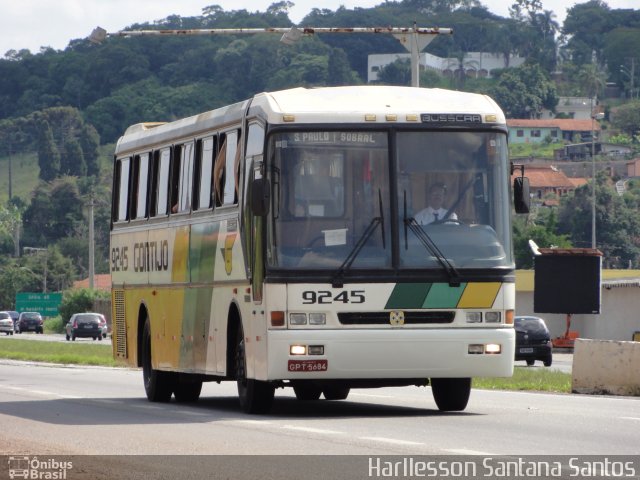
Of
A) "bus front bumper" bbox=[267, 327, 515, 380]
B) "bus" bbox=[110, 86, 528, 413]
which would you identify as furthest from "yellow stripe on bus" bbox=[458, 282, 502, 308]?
"bus front bumper" bbox=[267, 327, 515, 380]

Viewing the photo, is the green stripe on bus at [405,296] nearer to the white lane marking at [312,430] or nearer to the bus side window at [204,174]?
the white lane marking at [312,430]

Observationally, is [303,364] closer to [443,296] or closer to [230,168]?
[443,296]

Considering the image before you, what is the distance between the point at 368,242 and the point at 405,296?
0.65m

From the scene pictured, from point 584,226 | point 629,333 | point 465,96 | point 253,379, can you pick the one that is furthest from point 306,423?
point 584,226

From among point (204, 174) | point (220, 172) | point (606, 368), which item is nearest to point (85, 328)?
point (606, 368)

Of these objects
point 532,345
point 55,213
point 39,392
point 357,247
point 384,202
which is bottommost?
point 532,345

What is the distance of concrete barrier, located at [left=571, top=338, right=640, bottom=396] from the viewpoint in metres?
23.6

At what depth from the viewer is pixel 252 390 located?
61.3ft

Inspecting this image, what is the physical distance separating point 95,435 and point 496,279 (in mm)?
4341

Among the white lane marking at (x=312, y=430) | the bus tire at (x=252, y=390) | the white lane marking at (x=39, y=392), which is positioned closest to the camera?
the white lane marking at (x=312, y=430)

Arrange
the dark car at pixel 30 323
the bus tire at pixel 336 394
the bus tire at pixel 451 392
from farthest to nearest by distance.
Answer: the dark car at pixel 30 323, the bus tire at pixel 336 394, the bus tire at pixel 451 392

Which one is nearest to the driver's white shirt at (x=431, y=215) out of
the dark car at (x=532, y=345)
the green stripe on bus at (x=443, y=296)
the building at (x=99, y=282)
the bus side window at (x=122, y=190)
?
the green stripe on bus at (x=443, y=296)

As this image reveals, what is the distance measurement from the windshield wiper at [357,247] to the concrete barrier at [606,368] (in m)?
6.76

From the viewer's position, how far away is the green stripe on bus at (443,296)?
696 inches
